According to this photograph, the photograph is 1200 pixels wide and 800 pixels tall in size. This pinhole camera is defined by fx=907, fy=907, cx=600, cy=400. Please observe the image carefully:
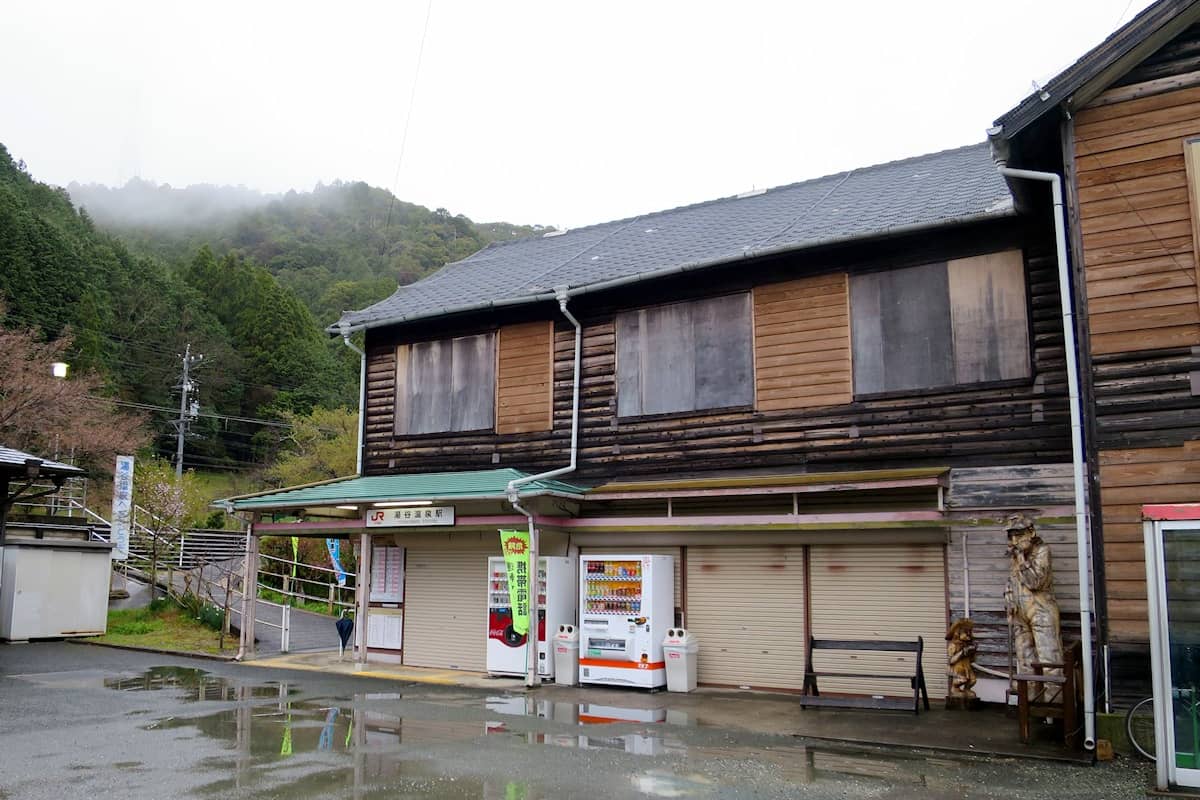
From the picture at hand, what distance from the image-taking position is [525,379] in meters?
15.3

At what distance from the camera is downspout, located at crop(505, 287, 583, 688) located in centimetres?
1289

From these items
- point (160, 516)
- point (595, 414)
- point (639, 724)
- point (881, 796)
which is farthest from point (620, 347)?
point (160, 516)

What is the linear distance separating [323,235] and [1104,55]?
6843 cm

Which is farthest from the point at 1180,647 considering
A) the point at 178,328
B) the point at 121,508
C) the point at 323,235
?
the point at 323,235

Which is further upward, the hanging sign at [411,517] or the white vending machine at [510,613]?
the hanging sign at [411,517]

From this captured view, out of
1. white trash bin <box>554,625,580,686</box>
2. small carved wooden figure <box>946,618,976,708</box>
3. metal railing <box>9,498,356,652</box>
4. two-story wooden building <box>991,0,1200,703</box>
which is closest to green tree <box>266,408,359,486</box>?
metal railing <box>9,498,356,652</box>

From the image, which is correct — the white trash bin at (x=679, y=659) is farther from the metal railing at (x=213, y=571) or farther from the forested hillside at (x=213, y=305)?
the forested hillside at (x=213, y=305)

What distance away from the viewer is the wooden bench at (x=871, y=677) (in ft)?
34.2

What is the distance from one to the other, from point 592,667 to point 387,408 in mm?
6503

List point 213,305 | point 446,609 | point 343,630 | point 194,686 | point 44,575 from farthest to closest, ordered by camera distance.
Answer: point 213,305 → point 44,575 → point 343,630 → point 446,609 → point 194,686

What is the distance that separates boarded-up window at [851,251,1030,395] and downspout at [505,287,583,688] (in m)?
4.50

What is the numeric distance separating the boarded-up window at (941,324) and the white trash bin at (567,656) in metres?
5.48

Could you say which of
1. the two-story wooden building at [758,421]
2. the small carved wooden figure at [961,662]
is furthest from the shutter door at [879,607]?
the small carved wooden figure at [961,662]

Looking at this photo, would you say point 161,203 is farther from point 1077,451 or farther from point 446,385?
point 1077,451
